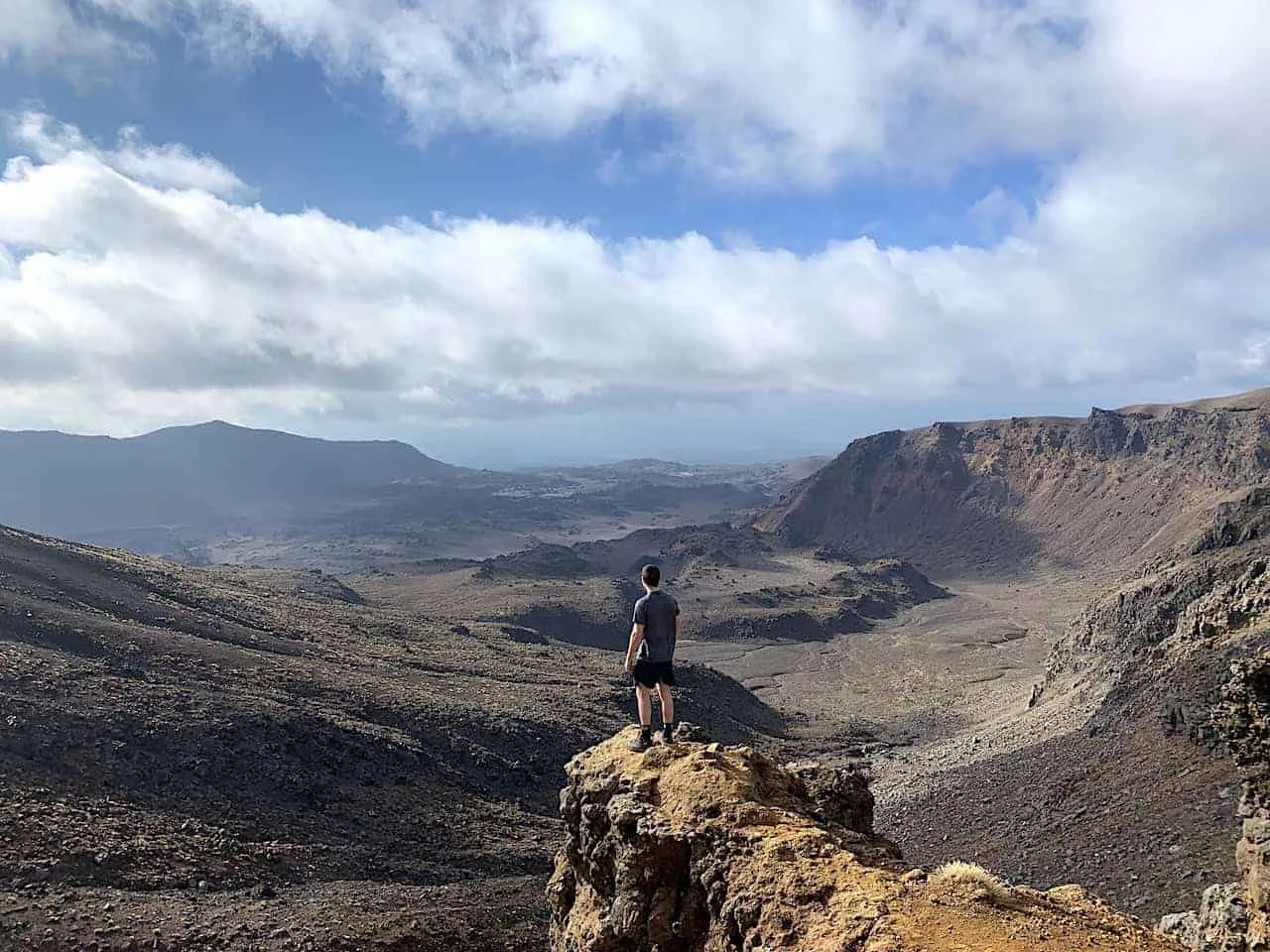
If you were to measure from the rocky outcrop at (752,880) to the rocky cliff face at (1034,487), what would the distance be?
76.5m

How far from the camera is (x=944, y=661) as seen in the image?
5631cm

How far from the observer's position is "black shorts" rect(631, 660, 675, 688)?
9.29m

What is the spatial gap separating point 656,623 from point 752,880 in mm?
2942

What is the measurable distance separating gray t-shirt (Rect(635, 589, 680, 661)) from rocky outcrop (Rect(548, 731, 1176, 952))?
1101mm

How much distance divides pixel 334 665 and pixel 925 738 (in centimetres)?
2583

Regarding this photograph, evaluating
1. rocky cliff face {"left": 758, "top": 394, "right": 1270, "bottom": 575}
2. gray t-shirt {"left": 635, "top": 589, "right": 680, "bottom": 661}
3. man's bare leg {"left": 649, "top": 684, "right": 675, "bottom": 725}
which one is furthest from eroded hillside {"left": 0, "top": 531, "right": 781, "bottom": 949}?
rocky cliff face {"left": 758, "top": 394, "right": 1270, "bottom": 575}

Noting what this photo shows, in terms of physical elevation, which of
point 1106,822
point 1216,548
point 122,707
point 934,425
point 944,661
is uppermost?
point 934,425

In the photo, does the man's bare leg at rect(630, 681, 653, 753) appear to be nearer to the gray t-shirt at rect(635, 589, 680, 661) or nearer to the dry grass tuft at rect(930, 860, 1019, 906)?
the gray t-shirt at rect(635, 589, 680, 661)

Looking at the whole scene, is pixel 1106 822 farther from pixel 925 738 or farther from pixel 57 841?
pixel 57 841

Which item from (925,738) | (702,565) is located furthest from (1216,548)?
(702,565)

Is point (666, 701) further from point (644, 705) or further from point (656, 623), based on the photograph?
point (656, 623)

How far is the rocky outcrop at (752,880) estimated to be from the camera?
5.96m

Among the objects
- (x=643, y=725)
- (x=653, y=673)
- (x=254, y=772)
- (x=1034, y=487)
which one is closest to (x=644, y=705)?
(x=643, y=725)

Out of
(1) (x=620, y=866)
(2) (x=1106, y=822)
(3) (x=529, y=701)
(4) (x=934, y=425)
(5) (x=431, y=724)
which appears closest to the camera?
(1) (x=620, y=866)
